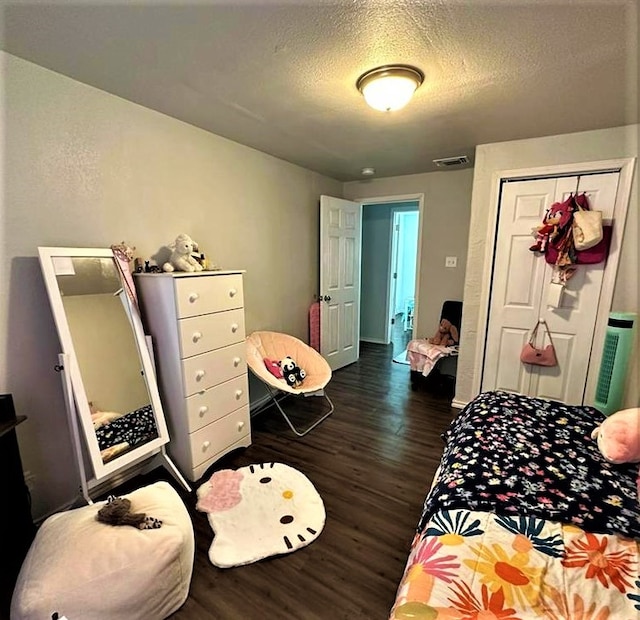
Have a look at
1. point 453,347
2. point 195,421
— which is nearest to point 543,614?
point 195,421

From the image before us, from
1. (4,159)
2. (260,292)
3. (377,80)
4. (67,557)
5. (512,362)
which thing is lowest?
(67,557)

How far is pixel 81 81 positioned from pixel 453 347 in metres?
3.69

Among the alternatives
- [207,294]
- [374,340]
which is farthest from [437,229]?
[207,294]

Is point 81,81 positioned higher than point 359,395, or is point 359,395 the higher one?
point 81,81

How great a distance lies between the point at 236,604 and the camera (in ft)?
4.64

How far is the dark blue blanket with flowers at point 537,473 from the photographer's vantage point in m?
1.18

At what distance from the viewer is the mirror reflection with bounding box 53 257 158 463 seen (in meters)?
1.79

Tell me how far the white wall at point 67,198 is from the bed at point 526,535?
1.95 metres

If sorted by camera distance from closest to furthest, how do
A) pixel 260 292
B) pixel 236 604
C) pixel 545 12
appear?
pixel 545 12 → pixel 236 604 → pixel 260 292

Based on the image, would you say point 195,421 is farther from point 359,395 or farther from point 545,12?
point 545,12

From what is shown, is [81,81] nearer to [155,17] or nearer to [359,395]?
[155,17]

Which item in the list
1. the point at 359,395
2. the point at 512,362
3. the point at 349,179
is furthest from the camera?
the point at 349,179

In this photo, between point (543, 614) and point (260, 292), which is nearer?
point (543, 614)

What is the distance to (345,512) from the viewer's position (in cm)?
192
